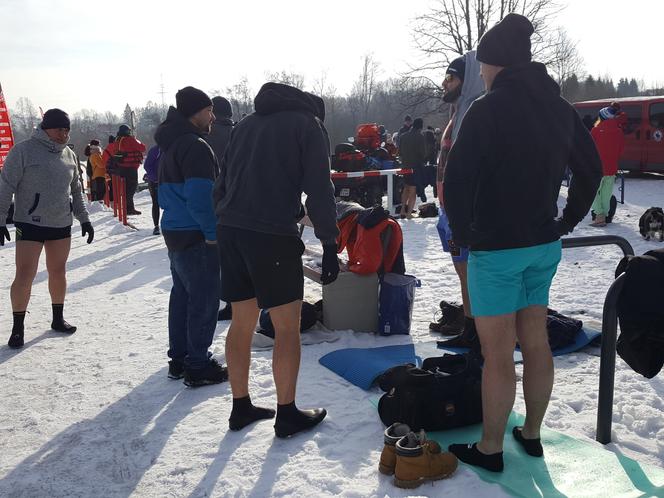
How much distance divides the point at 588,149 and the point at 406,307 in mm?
2603

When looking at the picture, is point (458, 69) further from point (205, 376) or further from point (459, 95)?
point (205, 376)

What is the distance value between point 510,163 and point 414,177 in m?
10.0

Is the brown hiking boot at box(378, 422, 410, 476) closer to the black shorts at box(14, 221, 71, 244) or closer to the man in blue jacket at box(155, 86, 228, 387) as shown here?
the man in blue jacket at box(155, 86, 228, 387)

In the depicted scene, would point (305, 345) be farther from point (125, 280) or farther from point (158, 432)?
point (125, 280)

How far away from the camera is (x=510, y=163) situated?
2705mm

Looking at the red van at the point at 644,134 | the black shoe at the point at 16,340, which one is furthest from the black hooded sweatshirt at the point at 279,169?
the red van at the point at 644,134

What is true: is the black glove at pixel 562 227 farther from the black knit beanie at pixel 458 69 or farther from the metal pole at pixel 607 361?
the black knit beanie at pixel 458 69

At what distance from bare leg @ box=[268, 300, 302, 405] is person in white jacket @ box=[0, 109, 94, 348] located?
9.35ft

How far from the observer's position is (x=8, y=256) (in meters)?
10.1

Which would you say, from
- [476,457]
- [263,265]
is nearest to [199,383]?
[263,265]

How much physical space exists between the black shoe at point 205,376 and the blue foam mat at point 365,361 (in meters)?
0.76

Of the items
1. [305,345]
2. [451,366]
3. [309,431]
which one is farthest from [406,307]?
[309,431]

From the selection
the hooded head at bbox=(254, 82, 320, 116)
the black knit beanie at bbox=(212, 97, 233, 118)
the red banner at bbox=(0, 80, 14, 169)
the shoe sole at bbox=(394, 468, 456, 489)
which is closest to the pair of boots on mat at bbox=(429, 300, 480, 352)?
the shoe sole at bbox=(394, 468, 456, 489)

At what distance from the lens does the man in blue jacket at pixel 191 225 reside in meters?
3.96
